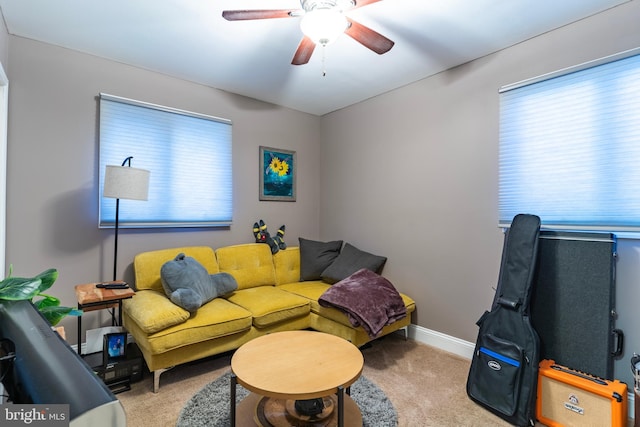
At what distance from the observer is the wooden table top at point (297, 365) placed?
1.49m

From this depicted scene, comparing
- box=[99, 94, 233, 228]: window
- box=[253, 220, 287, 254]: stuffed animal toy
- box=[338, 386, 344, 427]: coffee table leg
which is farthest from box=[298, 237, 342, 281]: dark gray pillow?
box=[338, 386, 344, 427]: coffee table leg

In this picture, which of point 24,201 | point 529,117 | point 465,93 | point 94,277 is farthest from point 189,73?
point 529,117

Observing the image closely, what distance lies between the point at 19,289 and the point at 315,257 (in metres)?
2.98

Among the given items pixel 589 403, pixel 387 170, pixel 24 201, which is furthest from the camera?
pixel 387 170

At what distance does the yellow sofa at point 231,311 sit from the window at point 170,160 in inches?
14.5

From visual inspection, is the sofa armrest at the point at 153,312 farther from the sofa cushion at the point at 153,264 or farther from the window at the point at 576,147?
the window at the point at 576,147

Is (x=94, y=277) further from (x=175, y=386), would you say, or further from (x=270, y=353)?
(x=270, y=353)

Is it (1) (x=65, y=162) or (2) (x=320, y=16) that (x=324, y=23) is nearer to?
(2) (x=320, y=16)

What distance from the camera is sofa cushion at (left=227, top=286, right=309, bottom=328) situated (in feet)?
8.63

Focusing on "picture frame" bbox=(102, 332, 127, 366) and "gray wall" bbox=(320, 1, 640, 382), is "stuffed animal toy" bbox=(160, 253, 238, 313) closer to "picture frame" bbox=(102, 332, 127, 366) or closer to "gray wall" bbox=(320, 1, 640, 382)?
"picture frame" bbox=(102, 332, 127, 366)

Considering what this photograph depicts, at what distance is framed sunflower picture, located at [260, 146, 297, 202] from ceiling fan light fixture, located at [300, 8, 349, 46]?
218 cm

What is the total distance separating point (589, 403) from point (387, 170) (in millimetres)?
2378

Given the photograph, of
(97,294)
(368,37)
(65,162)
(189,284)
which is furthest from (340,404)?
(65,162)

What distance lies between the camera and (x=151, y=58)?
274cm
